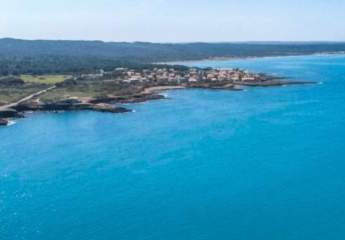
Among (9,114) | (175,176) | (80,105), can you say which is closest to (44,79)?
(80,105)

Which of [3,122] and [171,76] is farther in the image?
[171,76]

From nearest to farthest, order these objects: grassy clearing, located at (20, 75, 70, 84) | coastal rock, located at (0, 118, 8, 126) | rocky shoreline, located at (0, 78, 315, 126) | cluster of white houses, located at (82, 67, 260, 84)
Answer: coastal rock, located at (0, 118, 8, 126) → rocky shoreline, located at (0, 78, 315, 126) → grassy clearing, located at (20, 75, 70, 84) → cluster of white houses, located at (82, 67, 260, 84)

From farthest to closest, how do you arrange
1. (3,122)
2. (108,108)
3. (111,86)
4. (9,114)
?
1. (111,86)
2. (108,108)
3. (9,114)
4. (3,122)

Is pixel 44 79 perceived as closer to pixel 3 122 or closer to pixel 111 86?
pixel 111 86

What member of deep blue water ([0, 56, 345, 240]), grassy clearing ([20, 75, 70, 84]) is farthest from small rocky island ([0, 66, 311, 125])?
deep blue water ([0, 56, 345, 240])

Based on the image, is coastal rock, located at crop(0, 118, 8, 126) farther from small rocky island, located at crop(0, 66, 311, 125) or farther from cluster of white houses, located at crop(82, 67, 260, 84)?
cluster of white houses, located at crop(82, 67, 260, 84)

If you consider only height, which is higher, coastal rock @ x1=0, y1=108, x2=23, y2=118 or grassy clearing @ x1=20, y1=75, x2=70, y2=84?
coastal rock @ x1=0, y1=108, x2=23, y2=118

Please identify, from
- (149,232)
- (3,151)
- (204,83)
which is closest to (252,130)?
(3,151)

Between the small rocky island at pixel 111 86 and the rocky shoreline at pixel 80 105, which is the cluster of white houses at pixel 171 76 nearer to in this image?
the small rocky island at pixel 111 86
